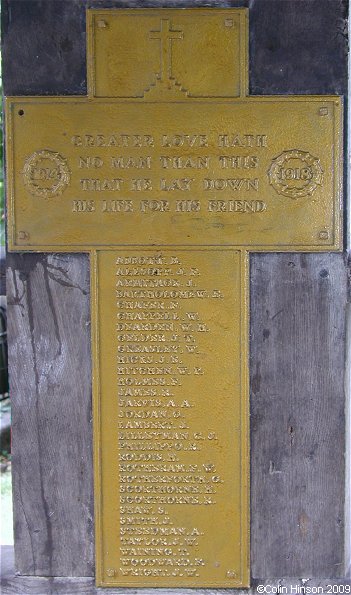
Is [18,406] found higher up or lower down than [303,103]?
lower down

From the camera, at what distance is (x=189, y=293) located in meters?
2.44

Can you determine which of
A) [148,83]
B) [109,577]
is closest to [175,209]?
[148,83]

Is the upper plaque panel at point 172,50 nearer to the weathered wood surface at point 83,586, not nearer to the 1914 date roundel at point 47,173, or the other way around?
the 1914 date roundel at point 47,173

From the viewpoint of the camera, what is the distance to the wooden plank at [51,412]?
2.48 m

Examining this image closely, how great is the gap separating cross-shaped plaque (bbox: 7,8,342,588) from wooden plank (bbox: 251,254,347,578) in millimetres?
70

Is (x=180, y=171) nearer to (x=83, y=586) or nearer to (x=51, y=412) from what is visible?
(x=51, y=412)

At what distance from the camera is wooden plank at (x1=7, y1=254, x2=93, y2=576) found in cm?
248

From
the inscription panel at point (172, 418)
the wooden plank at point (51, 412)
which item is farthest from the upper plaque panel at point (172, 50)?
the wooden plank at point (51, 412)

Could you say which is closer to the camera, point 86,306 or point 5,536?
point 86,306

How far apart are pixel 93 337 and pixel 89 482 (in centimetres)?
60

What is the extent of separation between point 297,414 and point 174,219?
0.92 meters

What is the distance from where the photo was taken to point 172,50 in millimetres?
2365

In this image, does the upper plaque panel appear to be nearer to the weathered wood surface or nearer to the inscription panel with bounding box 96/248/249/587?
the inscription panel with bounding box 96/248/249/587

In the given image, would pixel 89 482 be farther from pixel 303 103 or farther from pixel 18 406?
pixel 303 103
